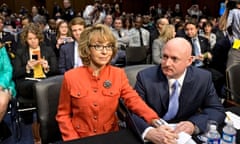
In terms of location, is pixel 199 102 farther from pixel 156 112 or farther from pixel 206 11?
pixel 206 11

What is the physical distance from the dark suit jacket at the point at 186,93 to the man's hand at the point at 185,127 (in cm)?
18

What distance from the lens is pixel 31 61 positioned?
132 inches

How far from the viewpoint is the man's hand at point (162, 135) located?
1490mm

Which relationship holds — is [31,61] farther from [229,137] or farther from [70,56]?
[229,137]

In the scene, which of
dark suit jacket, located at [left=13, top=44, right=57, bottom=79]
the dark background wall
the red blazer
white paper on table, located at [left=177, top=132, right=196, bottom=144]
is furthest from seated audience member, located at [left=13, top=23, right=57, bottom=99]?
the dark background wall

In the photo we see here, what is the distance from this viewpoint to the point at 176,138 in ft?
5.02

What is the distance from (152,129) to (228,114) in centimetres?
64

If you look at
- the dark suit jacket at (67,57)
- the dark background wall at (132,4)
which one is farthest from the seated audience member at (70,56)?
the dark background wall at (132,4)

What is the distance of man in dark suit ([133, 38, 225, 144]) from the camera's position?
6.17 ft

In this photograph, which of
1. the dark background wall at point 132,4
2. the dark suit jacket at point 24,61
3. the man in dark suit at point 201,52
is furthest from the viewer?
the dark background wall at point 132,4

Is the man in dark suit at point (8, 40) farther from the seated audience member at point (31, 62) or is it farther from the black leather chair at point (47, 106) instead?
the black leather chair at point (47, 106)

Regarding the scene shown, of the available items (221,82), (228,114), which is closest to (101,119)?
(228,114)

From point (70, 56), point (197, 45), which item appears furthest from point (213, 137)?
point (197, 45)

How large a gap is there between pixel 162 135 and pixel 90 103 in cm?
54
